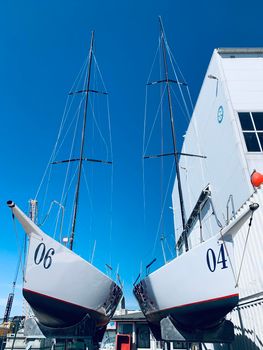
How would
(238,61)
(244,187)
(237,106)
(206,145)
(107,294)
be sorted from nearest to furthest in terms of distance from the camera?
(107,294)
(244,187)
(237,106)
(238,61)
(206,145)

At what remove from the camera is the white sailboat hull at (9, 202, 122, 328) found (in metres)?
4.67

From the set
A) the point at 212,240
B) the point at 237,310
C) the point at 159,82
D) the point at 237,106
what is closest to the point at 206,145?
the point at 237,106

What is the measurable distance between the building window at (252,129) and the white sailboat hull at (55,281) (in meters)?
7.69

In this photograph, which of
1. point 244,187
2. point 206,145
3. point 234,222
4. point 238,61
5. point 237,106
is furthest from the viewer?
point 206,145

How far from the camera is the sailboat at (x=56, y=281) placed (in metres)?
4.67

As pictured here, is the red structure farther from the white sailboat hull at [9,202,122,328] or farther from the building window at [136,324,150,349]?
the white sailboat hull at [9,202,122,328]

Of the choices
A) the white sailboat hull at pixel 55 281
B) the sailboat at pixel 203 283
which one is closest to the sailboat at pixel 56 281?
the white sailboat hull at pixel 55 281

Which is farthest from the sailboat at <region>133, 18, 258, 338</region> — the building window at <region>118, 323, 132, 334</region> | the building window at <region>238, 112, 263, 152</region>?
the building window at <region>118, 323, 132, 334</region>

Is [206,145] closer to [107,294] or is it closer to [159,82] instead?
[159,82]

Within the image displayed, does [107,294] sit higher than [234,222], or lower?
lower

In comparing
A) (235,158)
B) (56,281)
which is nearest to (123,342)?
(56,281)

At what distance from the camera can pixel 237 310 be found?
6957 mm

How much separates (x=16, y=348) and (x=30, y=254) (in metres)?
9.88

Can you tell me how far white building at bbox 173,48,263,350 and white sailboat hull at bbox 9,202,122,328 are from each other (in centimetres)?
340
